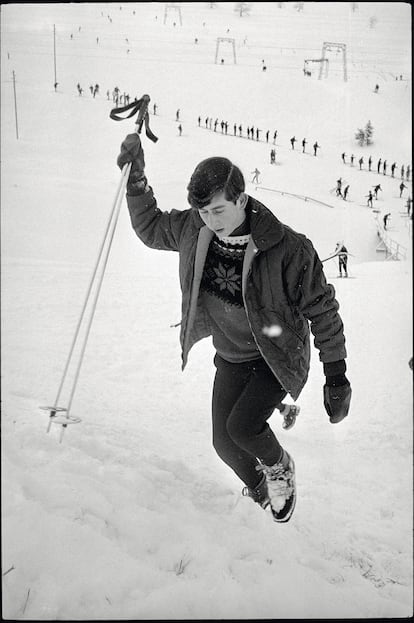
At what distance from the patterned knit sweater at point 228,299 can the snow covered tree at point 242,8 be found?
105 centimetres

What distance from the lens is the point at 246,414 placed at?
1922 millimetres

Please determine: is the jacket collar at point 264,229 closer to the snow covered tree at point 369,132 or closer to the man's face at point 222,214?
the man's face at point 222,214

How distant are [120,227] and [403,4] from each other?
5.01m

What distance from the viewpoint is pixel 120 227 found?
6777 millimetres

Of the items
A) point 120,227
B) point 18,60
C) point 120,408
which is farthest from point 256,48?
point 120,227

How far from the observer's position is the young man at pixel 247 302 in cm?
175

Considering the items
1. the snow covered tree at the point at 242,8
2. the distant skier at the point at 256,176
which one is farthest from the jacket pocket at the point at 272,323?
the distant skier at the point at 256,176

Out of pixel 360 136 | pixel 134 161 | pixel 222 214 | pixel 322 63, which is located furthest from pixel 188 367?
pixel 222 214

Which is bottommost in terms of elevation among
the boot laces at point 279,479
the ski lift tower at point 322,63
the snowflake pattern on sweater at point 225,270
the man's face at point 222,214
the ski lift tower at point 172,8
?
the boot laces at point 279,479

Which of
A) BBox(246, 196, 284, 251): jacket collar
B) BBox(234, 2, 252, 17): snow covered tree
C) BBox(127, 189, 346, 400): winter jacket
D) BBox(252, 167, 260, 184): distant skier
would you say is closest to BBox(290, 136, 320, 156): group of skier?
BBox(252, 167, 260, 184): distant skier

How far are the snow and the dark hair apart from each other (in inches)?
19.0

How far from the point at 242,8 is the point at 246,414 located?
5.43 ft

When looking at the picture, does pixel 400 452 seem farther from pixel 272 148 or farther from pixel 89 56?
pixel 89 56

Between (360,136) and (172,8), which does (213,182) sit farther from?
(360,136)
